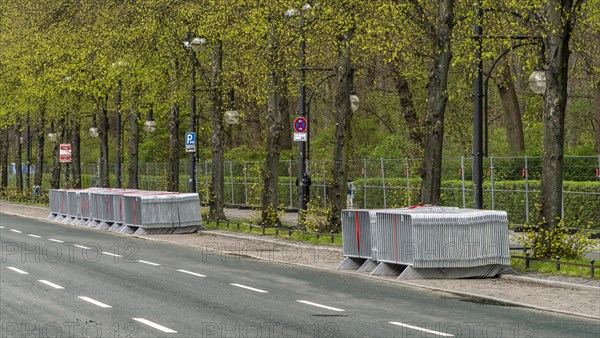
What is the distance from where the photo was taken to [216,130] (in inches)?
1481

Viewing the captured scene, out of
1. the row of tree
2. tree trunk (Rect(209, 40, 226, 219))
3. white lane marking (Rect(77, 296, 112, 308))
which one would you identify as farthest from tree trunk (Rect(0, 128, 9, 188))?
white lane marking (Rect(77, 296, 112, 308))

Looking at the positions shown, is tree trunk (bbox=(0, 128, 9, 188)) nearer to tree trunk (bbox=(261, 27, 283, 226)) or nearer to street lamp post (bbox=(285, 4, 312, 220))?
tree trunk (bbox=(261, 27, 283, 226))

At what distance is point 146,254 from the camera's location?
2644 cm

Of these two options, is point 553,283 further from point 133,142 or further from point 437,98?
point 133,142

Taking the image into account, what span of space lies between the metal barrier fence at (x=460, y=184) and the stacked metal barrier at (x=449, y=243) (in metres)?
6.08

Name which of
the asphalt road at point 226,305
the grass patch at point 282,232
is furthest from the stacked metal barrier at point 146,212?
the asphalt road at point 226,305

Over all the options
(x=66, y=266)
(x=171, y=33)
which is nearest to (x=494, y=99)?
(x=171, y=33)

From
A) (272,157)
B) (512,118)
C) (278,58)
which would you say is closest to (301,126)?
(278,58)

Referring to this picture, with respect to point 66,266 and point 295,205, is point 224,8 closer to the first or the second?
point 66,266

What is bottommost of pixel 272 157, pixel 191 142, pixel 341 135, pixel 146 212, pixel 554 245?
pixel 554 245

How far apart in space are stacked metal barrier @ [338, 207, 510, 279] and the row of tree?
6.41ft

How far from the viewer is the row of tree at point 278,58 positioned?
23.1m

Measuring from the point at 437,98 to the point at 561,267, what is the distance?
18.3ft

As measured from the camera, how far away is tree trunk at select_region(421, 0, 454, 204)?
24016mm
